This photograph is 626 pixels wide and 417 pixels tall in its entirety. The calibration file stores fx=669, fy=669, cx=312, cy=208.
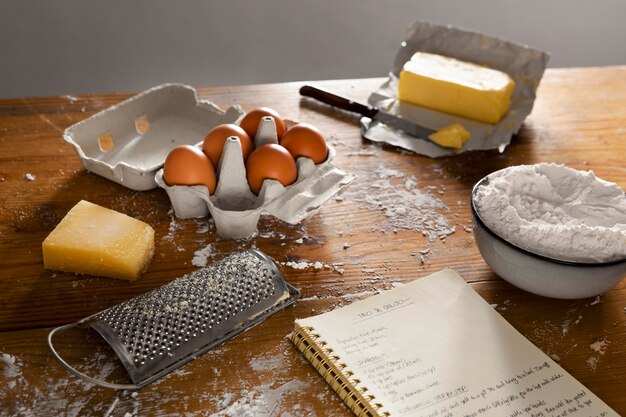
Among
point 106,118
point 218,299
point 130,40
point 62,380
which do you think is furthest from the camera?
point 130,40

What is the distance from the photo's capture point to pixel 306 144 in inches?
53.1

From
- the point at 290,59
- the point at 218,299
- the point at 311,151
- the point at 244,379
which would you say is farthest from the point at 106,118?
the point at 290,59

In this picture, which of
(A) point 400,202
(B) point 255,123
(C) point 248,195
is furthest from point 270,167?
(A) point 400,202

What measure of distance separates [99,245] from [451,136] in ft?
2.88

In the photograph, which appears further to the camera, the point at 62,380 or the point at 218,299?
the point at 218,299

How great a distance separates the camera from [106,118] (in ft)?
5.04

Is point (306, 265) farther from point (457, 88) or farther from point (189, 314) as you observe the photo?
point (457, 88)

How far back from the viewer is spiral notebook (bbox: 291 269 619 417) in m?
0.95

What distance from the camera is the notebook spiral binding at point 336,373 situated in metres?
0.93

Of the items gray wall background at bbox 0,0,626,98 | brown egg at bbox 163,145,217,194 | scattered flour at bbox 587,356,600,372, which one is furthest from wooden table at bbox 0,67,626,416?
gray wall background at bbox 0,0,626,98

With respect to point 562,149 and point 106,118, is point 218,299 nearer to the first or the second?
point 106,118

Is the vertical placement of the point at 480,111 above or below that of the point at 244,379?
above

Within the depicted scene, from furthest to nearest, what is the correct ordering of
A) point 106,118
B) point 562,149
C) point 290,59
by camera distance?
1. point 290,59
2. point 562,149
3. point 106,118

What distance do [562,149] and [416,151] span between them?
1.22 feet
